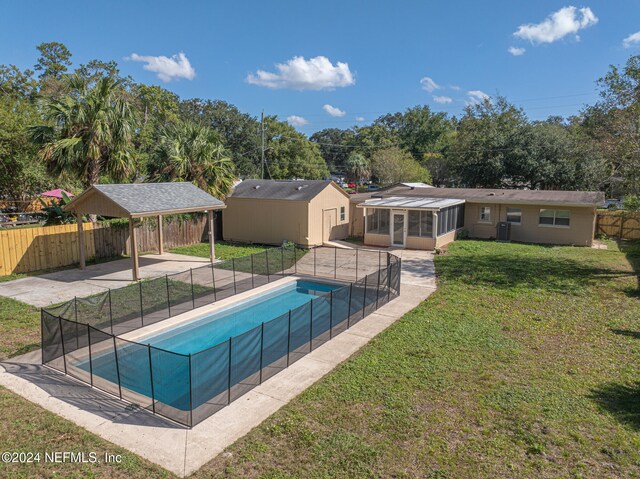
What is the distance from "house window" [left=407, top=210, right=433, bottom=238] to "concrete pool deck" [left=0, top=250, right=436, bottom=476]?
13664mm

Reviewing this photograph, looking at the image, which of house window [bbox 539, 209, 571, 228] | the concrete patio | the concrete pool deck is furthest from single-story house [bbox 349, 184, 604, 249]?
the concrete pool deck

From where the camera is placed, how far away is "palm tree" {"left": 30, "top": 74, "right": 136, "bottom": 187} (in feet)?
60.7

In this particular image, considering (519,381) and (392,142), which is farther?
(392,142)

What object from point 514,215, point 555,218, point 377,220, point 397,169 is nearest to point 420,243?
point 377,220

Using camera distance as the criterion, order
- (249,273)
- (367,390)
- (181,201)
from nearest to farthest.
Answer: (367,390) → (249,273) → (181,201)

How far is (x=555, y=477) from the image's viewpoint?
19.4ft

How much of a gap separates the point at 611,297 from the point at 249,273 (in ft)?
40.5

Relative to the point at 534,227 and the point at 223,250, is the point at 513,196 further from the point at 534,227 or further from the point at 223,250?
the point at 223,250

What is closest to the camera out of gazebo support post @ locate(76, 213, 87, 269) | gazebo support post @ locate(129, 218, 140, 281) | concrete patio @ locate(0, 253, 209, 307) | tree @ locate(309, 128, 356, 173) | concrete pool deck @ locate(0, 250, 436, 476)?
concrete pool deck @ locate(0, 250, 436, 476)

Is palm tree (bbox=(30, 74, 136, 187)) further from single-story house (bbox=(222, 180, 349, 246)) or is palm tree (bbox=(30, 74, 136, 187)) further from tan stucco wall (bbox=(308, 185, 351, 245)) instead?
tan stucco wall (bbox=(308, 185, 351, 245))

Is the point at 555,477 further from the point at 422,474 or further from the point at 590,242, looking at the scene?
the point at 590,242

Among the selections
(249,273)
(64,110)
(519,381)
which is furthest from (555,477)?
(64,110)

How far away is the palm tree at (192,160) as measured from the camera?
2316cm

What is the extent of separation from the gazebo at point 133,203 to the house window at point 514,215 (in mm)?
17324
